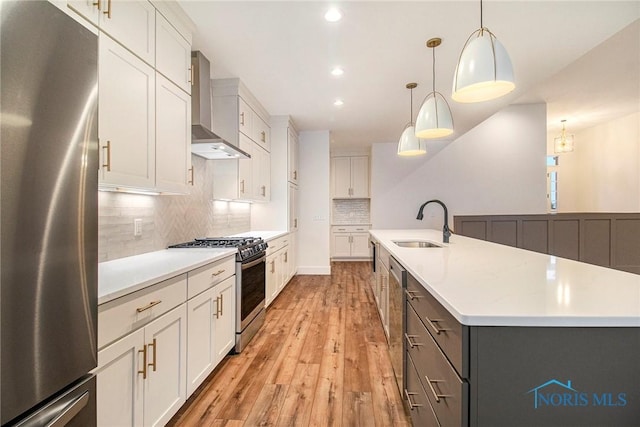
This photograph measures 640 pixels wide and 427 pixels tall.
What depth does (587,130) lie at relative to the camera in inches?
267

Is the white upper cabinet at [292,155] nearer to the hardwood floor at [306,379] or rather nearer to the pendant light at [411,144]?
the pendant light at [411,144]

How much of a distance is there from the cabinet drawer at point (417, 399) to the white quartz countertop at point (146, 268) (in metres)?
1.34

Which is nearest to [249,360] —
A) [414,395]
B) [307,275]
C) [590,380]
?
[414,395]

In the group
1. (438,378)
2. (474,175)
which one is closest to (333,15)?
(438,378)

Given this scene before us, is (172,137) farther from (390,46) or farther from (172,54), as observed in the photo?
(390,46)

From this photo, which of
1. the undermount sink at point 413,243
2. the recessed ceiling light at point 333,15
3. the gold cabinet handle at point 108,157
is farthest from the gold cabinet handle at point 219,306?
the recessed ceiling light at point 333,15

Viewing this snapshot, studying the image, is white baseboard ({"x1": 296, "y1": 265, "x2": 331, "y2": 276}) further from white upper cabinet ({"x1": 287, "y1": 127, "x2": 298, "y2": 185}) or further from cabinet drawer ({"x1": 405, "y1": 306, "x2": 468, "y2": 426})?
cabinet drawer ({"x1": 405, "y1": 306, "x2": 468, "y2": 426})

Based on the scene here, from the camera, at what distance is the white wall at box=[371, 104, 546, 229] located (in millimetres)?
5574

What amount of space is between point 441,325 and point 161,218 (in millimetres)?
2195

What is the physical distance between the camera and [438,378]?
3.51ft

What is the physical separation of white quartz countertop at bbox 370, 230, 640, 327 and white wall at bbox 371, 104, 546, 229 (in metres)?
4.83

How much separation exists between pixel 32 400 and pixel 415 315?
4.61 ft

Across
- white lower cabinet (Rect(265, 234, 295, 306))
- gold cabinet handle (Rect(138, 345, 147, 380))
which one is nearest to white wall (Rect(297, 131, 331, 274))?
white lower cabinet (Rect(265, 234, 295, 306))

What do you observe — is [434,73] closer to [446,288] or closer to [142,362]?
[446,288]
